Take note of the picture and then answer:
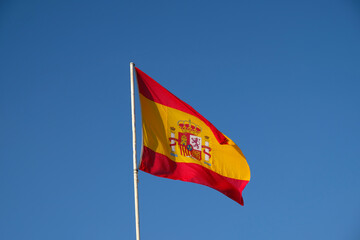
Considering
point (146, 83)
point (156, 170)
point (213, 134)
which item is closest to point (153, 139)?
point (156, 170)

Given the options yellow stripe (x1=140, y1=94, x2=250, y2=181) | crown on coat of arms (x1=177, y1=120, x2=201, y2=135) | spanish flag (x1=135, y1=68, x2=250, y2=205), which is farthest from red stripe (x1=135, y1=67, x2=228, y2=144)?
crown on coat of arms (x1=177, y1=120, x2=201, y2=135)

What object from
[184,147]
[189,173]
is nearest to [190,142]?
[184,147]

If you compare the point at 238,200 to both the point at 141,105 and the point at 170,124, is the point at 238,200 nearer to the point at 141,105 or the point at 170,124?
the point at 170,124

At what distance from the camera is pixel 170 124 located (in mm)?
16844

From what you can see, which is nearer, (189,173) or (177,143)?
(189,173)

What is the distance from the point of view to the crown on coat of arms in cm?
1726

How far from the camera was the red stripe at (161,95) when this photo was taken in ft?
53.8

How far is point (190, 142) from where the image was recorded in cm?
1725

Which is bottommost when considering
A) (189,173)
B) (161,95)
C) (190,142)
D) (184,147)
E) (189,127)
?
(189,173)

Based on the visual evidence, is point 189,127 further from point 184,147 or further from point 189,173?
point 189,173

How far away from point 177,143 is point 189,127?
3.34 ft

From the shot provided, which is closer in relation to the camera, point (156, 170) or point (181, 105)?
point (156, 170)

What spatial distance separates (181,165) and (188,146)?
0.88m

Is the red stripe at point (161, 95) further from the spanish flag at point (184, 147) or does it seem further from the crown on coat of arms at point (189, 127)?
the crown on coat of arms at point (189, 127)
